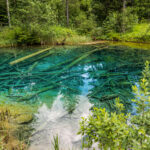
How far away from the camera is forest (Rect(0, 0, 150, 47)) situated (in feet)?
50.1

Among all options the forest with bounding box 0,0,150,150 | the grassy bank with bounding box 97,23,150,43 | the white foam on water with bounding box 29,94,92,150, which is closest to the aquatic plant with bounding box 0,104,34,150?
the forest with bounding box 0,0,150,150

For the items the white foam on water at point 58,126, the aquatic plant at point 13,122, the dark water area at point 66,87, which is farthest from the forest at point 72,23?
the white foam on water at point 58,126

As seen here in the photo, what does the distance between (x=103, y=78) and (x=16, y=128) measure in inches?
178

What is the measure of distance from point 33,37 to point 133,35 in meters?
11.3

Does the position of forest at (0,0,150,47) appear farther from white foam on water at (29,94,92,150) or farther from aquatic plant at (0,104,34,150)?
white foam on water at (29,94,92,150)

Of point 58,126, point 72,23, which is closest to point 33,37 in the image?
point 72,23

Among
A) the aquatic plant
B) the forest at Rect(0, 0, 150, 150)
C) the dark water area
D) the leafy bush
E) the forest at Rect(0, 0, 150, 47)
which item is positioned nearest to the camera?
the forest at Rect(0, 0, 150, 150)

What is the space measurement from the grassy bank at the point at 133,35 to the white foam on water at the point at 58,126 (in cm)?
1370

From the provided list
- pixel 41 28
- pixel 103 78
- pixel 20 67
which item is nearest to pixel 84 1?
pixel 41 28

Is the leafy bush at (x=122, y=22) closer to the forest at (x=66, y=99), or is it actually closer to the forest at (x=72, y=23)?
the forest at (x=72, y=23)

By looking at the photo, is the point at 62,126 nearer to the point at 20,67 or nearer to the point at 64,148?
the point at 64,148

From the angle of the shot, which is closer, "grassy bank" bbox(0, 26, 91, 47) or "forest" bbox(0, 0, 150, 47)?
"forest" bbox(0, 0, 150, 47)

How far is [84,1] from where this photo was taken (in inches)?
976

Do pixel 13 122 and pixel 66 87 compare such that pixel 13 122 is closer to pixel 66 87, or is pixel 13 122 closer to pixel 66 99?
pixel 66 99
